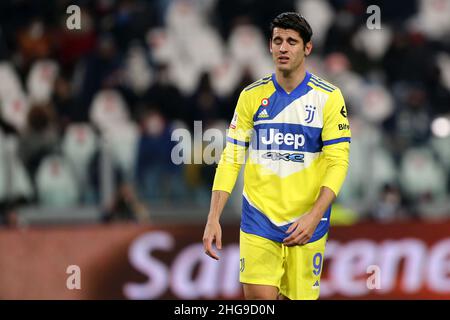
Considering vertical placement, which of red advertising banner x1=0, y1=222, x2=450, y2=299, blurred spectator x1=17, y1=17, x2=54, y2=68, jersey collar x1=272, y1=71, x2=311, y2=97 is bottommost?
red advertising banner x1=0, y1=222, x2=450, y2=299

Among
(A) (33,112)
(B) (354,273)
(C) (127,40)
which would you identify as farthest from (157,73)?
(B) (354,273)

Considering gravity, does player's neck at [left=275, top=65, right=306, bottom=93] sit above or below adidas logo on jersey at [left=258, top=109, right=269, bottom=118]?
above

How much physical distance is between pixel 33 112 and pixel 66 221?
1.42 metres

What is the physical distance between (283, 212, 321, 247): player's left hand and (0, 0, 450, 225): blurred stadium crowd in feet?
16.2

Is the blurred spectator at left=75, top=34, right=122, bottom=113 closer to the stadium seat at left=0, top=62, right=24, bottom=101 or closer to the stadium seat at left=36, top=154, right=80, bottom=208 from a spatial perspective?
the stadium seat at left=0, top=62, right=24, bottom=101

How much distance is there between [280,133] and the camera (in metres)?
7.46

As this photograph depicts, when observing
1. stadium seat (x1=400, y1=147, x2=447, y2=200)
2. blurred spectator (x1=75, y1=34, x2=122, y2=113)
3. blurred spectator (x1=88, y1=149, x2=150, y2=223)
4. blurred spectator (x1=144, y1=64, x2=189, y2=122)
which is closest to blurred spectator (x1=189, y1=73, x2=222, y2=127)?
blurred spectator (x1=144, y1=64, x2=189, y2=122)

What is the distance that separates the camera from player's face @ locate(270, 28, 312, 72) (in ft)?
23.8

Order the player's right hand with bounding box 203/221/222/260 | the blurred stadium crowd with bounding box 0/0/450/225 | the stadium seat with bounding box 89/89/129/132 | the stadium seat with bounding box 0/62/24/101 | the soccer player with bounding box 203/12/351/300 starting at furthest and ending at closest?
the stadium seat with bounding box 0/62/24/101, the stadium seat with bounding box 89/89/129/132, the blurred stadium crowd with bounding box 0/0/450/225, the soccer player with bounding box 203/12/351/300, the player's right hand with bounding box 203/221/222/260

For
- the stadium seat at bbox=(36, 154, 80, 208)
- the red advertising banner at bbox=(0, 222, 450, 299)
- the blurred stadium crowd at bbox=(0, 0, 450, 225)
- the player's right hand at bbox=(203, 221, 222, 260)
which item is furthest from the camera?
the red advertising banner at bbox=(0, 222, 450, 299)

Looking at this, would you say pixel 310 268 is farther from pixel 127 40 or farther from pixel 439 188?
pixel 127 40

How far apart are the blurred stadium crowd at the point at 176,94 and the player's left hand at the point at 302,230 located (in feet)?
16.2

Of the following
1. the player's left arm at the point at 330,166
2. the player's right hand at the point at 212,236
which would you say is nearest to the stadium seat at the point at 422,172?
the player's left arm at the point at 330,166

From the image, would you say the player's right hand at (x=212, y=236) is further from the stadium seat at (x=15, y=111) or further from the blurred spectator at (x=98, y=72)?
the blurred spectator at (x=98, y=72)
